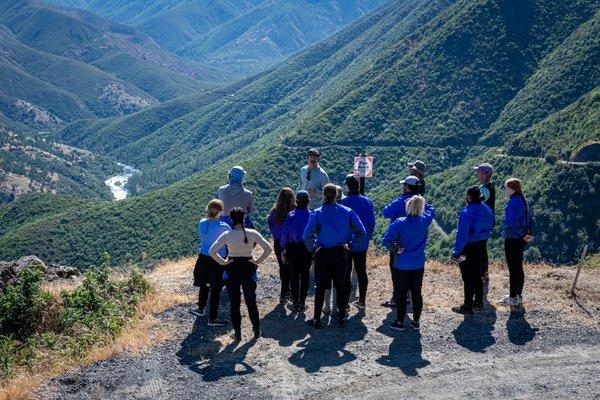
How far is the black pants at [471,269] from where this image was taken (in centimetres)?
938

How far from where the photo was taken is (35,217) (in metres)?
110

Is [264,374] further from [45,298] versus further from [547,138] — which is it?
[547,138]

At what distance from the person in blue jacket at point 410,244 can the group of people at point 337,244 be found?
15 mm

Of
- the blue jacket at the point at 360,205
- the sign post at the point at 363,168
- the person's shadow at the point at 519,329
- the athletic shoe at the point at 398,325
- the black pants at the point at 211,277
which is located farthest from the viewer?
the sign post at the point at 363,168

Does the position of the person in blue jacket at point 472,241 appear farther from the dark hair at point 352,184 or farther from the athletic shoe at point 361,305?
the dark hair at point 352,184

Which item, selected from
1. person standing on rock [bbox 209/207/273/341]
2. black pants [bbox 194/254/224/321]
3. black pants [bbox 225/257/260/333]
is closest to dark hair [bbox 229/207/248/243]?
→ person standing on rock [bbox 209/207/273/341]

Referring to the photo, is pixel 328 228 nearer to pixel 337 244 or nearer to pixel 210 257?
pixel 337 244

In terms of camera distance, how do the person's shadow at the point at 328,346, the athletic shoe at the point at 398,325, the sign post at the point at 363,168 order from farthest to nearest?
the sign post at the point at 363,168 < the athletic shoe at the point at 398,325 < the person's shadow at the point at 328,346

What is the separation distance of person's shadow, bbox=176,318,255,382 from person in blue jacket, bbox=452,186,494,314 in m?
3.59

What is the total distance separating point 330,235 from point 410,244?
117cm

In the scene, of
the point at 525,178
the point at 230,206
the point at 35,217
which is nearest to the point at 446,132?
the point at 525,178

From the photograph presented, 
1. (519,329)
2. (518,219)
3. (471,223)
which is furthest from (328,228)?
(519,329)

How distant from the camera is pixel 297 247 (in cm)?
942

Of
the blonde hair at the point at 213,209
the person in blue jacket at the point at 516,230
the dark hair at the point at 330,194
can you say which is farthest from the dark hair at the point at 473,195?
the blonde hair at the point at 213,209
